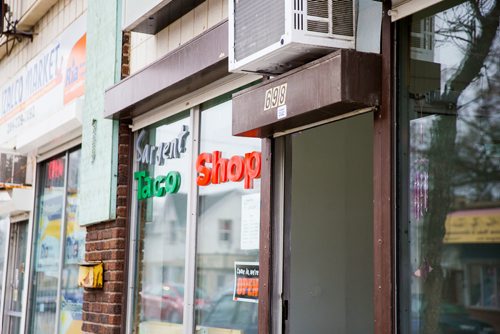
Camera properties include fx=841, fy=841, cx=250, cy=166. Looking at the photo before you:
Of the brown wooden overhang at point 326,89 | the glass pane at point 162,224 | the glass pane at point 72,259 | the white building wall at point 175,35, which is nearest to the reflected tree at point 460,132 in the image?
the brown wooden overhang at point 326,89

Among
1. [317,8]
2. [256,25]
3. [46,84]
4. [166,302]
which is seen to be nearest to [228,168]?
[166,302]

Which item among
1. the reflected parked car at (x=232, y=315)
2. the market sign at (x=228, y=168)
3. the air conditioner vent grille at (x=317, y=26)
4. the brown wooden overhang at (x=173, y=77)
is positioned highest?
the brown wooden overhang at (x=173, y=77)

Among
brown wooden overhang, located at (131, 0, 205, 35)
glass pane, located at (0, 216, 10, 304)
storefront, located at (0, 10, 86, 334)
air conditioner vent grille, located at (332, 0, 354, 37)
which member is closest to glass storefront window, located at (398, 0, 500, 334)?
air conditioner vent grille, located at (332, 0, 354, 37)

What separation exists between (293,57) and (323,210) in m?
3.09

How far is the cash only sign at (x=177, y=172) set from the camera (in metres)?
5.90

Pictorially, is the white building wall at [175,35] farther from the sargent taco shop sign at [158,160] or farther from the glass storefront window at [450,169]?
the glass storefront window at [450,169]

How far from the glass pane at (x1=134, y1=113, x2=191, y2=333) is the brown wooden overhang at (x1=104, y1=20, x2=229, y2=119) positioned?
0.29 metres

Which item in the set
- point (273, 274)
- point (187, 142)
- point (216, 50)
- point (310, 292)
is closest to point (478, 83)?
point (273, 274)

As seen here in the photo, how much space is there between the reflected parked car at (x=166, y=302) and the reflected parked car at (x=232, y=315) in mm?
148

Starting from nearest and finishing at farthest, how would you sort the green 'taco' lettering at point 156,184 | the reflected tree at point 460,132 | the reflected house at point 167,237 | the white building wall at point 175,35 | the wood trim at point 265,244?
the reflected tree at point 460,132
the wood trim at point 265,244
the white building wall at point 175,35
the reflected house at point 167,237
the green 'taco' lettering at point 156,184

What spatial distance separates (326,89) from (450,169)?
82cm

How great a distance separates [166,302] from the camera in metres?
6.94

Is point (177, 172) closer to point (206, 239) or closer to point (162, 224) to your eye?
point (162, 224)

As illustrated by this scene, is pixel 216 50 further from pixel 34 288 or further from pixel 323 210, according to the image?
pixel 34 288
